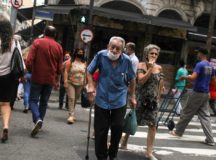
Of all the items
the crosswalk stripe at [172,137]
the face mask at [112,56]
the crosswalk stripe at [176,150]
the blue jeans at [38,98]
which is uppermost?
the face mask at [112,56]

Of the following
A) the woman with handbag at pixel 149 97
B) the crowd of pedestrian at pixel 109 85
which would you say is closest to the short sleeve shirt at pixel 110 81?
the crowd of pedestrian at pixel 109 85

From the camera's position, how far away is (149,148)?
8250mm

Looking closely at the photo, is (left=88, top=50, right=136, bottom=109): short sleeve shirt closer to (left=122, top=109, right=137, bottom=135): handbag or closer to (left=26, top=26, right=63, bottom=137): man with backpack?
(left=122, top=109, right=137, bottom=135): handbag

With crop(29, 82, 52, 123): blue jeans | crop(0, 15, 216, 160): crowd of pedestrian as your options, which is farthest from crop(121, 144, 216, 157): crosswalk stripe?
crop(29, 82, 52, 123): blue jeans

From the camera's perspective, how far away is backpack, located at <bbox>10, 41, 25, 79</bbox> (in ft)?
27.5

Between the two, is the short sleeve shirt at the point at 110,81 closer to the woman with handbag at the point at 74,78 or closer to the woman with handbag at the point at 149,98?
the woman with handbag at the point at 149,98

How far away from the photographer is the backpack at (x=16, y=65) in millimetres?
8367

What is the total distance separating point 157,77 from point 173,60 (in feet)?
64.0

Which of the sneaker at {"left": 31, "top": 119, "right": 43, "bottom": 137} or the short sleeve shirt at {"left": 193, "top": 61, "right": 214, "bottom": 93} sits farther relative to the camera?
the short sleeve shirt at {"left": 193, "top": 61, "right": 214, "bottom": 93}

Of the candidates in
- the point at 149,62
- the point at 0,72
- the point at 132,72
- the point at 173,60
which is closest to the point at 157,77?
the point at 149,62

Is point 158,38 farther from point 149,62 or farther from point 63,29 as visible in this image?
point 149,62

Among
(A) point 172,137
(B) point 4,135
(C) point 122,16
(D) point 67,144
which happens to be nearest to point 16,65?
(B) point 4,135

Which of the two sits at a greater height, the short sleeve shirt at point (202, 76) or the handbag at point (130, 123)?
the short sleeve shirt at point (202, 76)

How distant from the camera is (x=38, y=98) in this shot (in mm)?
9391
